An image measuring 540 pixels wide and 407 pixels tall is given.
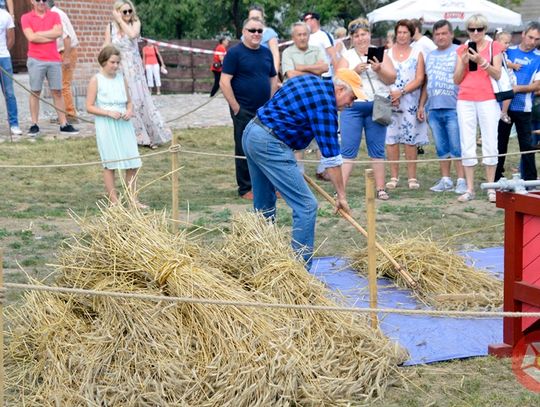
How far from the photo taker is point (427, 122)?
1089 cm

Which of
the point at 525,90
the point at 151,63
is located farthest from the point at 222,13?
the point at 525,90

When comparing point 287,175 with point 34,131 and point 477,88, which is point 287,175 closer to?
point 477,88

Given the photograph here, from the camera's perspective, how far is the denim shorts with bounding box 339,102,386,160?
976 cm

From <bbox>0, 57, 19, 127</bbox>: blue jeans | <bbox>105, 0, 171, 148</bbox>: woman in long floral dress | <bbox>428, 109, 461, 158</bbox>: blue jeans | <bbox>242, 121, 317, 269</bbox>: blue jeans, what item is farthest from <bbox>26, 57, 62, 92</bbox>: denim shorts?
<bbox>242, 121, 317, 269</bbox>: blue jeans

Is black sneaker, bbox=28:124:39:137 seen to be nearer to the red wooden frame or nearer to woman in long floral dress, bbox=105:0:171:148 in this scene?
woman in long floral dress, bbox=105:0:171:148

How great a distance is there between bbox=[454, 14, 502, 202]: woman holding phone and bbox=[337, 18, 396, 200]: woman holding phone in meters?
0.77

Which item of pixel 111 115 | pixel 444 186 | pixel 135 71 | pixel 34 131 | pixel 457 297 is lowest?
pixel 444 186

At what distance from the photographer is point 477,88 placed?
978cm

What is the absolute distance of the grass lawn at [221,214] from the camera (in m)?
5.00

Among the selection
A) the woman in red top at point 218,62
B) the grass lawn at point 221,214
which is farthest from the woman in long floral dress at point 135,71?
the woman in red top at point 218,62

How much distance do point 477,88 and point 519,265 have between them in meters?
4.68

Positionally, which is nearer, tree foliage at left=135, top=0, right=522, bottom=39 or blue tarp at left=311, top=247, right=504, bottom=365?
blue tarp at left=311, top=247, right=504, bottom=365

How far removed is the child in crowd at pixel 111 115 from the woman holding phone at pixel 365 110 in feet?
7.17

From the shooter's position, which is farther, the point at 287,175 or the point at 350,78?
the point at 350,78
